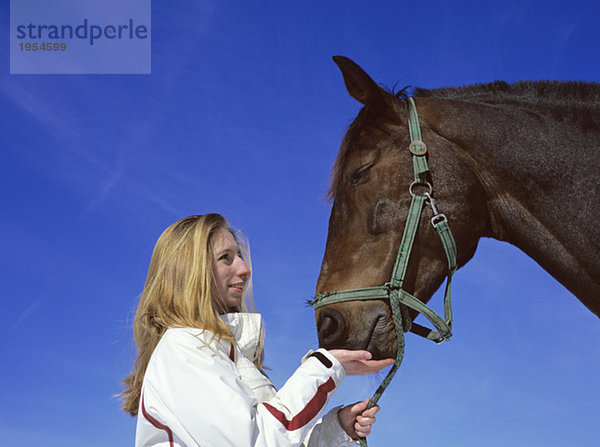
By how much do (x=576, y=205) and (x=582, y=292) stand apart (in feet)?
1.46

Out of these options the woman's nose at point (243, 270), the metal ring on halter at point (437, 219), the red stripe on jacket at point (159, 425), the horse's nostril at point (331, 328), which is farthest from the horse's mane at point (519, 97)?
the red stripe on jacket at point (159, 425)

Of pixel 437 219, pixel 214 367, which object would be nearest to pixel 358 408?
pixel 214 367

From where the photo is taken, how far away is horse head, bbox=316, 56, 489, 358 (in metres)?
2.76

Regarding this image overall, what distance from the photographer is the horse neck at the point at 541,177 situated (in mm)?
2674

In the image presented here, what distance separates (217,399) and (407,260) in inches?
49.8

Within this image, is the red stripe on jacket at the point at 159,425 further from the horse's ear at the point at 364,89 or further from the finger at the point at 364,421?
the horse's ear at the point at 364,89

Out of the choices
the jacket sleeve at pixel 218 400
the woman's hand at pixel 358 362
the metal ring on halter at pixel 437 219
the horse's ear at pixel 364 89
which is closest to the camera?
the jacket sleeve at pixel 218 400

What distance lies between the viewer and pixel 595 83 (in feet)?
9.70

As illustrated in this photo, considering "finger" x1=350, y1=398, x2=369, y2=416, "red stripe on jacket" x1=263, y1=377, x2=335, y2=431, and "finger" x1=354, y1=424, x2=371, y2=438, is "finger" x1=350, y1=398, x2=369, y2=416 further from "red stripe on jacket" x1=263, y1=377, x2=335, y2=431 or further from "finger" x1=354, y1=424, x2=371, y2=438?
"red stripe on jacket" x1=263, y1=377, x2=335, y2=431

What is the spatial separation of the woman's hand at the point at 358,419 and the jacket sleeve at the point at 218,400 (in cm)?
39

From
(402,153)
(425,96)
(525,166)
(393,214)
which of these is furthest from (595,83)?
(393,214)

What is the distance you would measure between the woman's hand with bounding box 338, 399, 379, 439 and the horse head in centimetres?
29

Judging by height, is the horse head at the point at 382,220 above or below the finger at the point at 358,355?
above

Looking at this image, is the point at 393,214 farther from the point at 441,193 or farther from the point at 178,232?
the point at 178,232
